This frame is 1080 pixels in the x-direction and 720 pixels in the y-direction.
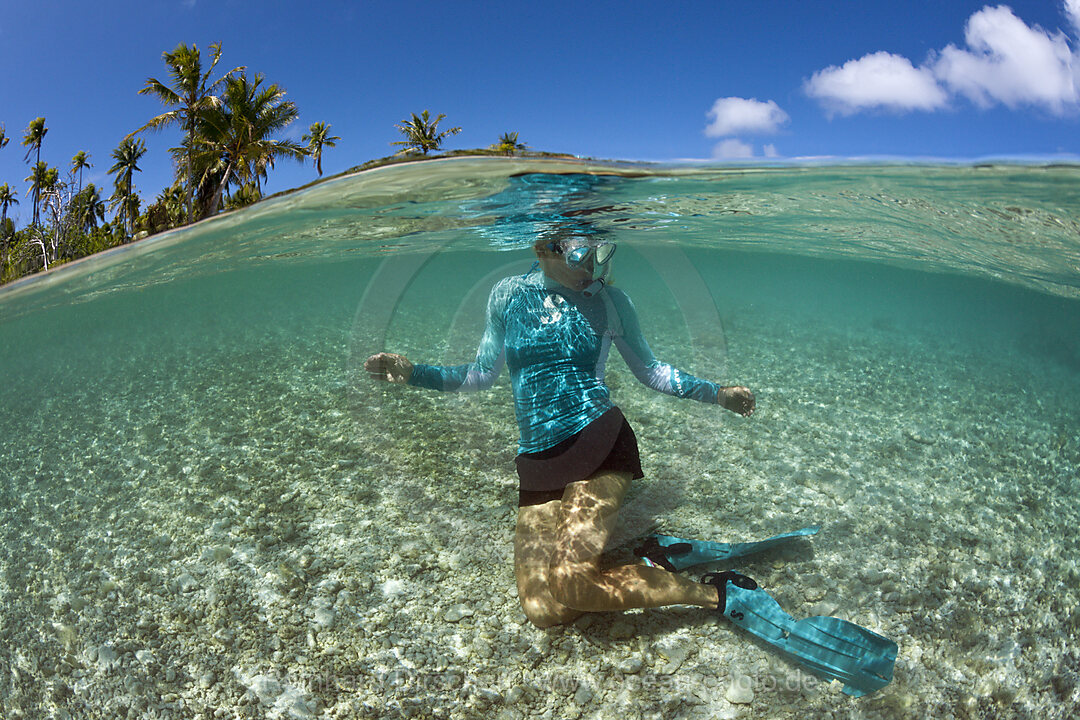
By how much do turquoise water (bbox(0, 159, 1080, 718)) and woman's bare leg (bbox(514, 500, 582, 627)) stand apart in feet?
0.42

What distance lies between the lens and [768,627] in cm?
300

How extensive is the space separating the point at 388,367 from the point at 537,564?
1613mm

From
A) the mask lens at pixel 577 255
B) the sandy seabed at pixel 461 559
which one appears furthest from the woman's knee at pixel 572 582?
the mask lens at pixel 577 255

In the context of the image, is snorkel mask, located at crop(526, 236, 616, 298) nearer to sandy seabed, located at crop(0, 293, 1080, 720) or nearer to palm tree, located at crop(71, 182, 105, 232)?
A: sandy seabed, located at crop(0, 293, 1080, 720)

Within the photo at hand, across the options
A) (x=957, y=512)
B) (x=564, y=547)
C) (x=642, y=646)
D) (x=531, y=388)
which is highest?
(x=531, y=388)

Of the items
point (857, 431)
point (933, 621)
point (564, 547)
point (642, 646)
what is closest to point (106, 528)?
point (564, 547)

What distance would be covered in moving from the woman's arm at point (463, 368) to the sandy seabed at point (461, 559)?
1.31m

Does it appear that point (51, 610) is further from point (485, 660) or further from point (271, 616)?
point (485, 660)

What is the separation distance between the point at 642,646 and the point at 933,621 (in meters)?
1.95

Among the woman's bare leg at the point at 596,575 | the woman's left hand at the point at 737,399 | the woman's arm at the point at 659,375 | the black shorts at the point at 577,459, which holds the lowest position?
the woman's bare leg at the point at 596,575

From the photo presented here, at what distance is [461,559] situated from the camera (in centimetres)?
397

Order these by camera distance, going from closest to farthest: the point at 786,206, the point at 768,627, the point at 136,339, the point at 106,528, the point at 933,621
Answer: the point at 768,627
the point at 933,621
the point at 106,528
the point at 786,206
the point at 136,339

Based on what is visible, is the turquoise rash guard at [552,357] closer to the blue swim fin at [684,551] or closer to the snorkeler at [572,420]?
the snorkeler at [572,420]

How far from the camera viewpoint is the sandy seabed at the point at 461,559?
2916 mm
